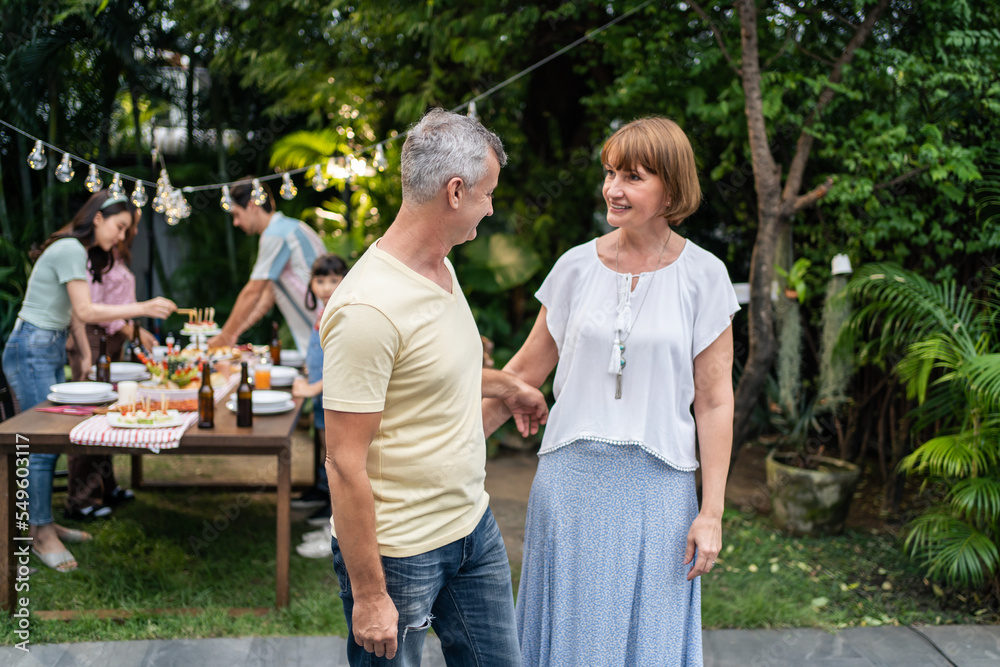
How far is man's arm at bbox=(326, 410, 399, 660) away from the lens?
1.40 meters

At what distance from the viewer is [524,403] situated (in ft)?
6.95

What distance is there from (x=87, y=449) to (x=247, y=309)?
141cm

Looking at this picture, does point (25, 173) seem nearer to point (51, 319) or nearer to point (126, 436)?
point (51, 319)

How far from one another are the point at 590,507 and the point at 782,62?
139 inches

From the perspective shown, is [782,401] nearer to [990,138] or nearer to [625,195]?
[990,138]

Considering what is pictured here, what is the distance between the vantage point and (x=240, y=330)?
4.39m

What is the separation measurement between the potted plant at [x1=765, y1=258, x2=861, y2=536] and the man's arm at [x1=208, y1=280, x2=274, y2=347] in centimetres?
286

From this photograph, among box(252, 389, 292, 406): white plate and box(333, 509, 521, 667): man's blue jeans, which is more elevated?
box(252, 389, 292, 406): white plate

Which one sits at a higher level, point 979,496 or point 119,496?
point 979,496

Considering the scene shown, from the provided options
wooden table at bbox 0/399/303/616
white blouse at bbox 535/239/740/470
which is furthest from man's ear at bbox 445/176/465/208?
wooden table at bbox 0/399/303/616

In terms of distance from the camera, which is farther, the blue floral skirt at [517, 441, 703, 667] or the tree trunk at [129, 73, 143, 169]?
the tree trunk at [129, 73, 143, 169]

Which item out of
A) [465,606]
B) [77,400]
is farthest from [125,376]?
[465,606]

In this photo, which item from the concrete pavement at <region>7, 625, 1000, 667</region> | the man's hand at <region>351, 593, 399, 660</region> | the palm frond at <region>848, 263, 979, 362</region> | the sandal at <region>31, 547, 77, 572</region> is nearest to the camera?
the man's hand at <region>351, 593, 399, 660</region>

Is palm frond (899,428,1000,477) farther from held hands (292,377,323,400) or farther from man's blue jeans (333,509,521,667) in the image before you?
held hands (292,377,323,400)
